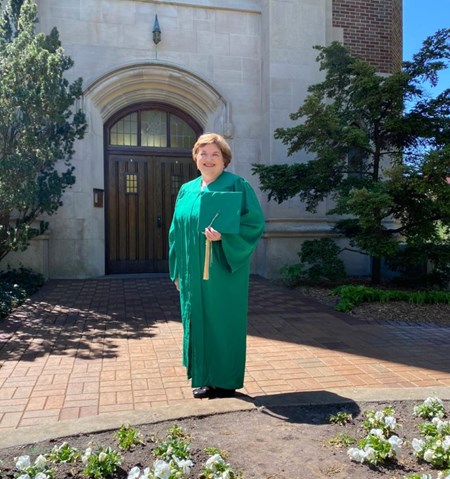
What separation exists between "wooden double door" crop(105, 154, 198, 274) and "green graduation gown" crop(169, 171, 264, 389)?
7.10 m

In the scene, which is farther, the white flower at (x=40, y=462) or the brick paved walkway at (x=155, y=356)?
the brick paved walkway at (x=155, y=356)

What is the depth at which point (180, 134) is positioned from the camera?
10.5 metres

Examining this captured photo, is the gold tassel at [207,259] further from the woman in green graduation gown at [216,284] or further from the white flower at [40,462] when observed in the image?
the white flower at [40,462]

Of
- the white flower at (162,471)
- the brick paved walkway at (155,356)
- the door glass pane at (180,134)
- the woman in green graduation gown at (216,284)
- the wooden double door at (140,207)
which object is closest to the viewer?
the white flower at (162,471)

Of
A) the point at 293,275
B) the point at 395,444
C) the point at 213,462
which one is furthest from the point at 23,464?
the point at 293,275

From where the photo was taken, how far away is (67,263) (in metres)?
9.33

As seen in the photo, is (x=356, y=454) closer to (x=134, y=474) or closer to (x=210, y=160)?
(x=134, y=474)

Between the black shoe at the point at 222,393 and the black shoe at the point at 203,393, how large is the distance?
3cm

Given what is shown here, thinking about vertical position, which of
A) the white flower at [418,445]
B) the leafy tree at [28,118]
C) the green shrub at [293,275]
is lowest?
the white flower at [418,445]

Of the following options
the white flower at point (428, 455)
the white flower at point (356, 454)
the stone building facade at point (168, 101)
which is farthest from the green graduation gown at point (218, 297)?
the stone building facade at point (168, 101)

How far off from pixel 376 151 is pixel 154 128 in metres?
4.77

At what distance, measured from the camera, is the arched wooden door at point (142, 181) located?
10047 millimetres

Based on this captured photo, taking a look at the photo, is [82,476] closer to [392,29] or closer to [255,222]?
[255,222]

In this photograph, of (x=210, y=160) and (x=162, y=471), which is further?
(x=210, y=160)
